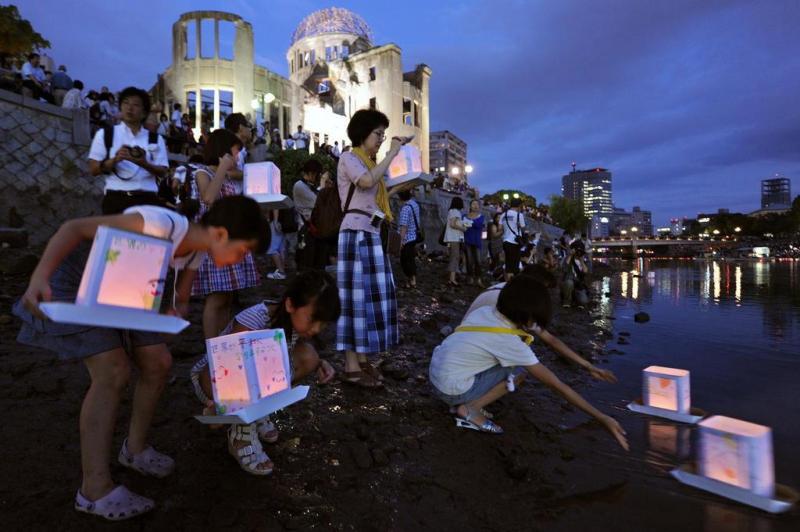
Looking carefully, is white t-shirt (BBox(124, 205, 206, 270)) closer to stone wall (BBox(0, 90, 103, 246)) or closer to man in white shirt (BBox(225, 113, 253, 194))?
man in white shirt (BBox(225, 113, 253, 194))

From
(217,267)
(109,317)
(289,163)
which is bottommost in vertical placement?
(109,317)

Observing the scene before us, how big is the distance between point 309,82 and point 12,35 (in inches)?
1081

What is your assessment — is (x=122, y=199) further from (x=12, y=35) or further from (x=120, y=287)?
(x=12, y=35)

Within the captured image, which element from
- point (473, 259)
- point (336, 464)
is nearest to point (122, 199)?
point (336, 464)

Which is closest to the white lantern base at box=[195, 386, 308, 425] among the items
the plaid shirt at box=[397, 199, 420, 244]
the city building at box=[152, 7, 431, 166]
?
the plaid shirt at box=[397, 199, 420, 244]

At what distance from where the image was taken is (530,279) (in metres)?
3.01

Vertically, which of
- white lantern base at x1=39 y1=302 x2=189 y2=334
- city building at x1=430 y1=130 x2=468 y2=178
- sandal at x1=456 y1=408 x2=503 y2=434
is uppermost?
city building at x1=430 y1=130 x2=468 y2=178

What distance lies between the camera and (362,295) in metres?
3.69

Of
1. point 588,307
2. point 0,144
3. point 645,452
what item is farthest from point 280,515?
point 0,144

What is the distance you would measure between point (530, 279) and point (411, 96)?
37638 millimetres

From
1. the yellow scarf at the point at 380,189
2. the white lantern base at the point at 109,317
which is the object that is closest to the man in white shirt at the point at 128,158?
the yellow scarf at the point at 380,189

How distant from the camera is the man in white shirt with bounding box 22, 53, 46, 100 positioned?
37.7 feet

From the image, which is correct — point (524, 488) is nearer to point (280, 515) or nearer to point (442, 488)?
point (442, 488)

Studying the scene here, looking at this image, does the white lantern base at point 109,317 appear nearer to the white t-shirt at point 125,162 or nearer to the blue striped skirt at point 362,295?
the blue striped skirt at point 362,295
